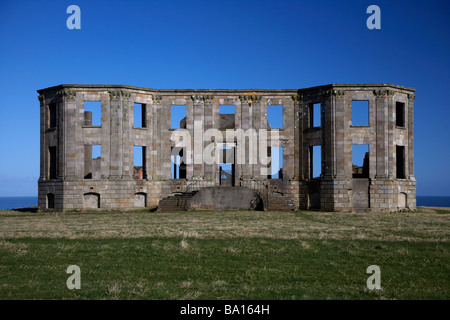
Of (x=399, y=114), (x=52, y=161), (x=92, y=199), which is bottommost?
(x=92, y=199)

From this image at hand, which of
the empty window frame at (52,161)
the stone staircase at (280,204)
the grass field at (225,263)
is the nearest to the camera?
the grass field at (225,263)

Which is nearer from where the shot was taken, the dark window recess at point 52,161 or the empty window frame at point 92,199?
the empty window frame at point 92,199

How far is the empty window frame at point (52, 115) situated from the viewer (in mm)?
32906

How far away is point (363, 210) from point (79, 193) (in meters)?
18.6

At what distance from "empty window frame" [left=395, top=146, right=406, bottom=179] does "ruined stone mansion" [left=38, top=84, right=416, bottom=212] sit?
0.07 meters

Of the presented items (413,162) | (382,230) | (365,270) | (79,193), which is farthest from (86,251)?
(413,162)

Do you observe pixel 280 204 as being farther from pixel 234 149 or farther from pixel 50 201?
pixel 50 201

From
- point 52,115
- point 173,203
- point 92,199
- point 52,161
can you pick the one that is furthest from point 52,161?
point 173,203

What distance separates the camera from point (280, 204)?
2909 cm

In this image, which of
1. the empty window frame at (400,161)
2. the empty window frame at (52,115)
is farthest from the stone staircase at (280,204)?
the empty window frame at (52,115)

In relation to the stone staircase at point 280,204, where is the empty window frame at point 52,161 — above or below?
above

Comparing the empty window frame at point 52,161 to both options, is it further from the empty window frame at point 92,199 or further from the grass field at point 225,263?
the grass field at point 225,263

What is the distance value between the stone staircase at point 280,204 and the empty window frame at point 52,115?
16136 mm

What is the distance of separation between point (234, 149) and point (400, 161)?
38.1 ft
